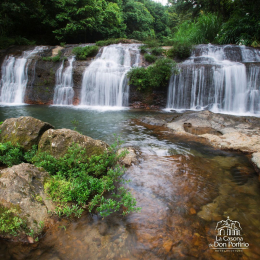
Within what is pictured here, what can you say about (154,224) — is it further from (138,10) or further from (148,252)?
(138,10)

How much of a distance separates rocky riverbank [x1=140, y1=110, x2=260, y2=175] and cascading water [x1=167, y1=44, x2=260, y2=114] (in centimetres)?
360

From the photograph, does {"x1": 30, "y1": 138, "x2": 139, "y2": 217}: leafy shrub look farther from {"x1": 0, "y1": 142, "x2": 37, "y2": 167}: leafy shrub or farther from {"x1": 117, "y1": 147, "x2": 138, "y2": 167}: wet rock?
{"x1": 117, "y1": 147, "x2": 138, "y2": 167}: wet rock

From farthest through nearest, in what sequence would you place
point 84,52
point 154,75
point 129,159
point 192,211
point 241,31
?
point 241,31, point 84,52, point 154,75, point 129,159, point 192,211

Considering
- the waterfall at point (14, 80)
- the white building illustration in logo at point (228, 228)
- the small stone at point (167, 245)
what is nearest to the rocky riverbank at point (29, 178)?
the small stone at point (167, 245)

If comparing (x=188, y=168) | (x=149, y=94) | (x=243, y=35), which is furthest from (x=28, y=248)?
(x=243, y=35)

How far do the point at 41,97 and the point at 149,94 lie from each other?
7.52 meters

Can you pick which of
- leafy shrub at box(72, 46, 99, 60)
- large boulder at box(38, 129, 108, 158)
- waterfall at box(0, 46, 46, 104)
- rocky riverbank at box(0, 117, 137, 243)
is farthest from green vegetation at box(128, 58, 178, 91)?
large boulder at box(38, 129, 108, 158)

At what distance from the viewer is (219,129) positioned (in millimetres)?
6535

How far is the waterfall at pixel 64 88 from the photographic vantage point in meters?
13.3

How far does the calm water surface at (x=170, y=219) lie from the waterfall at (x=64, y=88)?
10.2 m

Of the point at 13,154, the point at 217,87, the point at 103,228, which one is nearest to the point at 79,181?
the point at 103,228

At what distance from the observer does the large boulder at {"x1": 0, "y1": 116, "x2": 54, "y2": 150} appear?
3791 millimetres

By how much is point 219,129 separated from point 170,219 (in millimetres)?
4737

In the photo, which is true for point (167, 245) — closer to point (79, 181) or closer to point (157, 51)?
point (79, 181)
